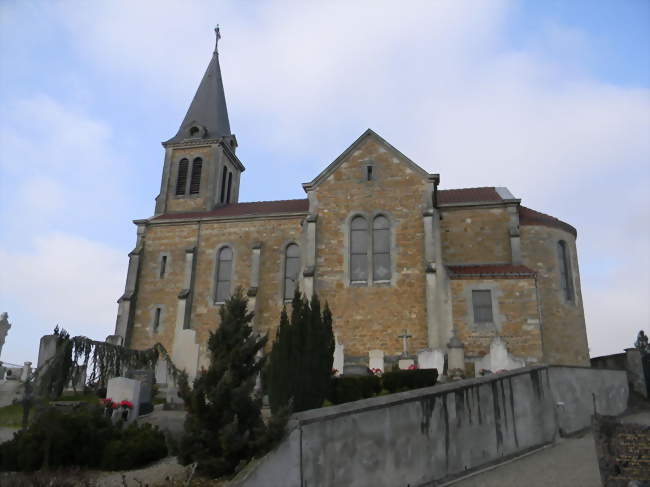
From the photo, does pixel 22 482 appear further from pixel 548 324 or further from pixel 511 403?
pixel 548 324

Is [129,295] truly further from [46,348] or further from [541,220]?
[541,220]

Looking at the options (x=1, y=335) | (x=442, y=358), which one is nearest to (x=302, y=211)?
(x=442, y=358)

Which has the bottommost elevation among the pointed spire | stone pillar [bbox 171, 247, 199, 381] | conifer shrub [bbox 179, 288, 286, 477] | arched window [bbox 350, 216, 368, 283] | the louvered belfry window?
conifer shrub [bbox 179, 288, 286, 477]

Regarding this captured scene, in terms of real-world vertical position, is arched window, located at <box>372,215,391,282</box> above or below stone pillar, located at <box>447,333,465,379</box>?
above

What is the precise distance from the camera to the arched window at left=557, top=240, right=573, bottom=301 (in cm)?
2706

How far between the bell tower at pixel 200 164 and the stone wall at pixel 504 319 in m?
18.3

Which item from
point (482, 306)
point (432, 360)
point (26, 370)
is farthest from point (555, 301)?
point (26, 370)

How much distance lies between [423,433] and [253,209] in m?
24.3

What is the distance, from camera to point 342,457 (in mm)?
9656

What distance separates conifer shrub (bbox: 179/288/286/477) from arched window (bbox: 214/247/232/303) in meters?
20.8

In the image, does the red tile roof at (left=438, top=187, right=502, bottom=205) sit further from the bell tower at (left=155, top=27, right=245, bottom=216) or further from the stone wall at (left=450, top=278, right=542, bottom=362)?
the bell tower at (left=155, top=27, right=245, bottom=216)

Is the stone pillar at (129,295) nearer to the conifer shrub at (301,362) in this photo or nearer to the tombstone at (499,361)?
the conifer shrub at (301,362)

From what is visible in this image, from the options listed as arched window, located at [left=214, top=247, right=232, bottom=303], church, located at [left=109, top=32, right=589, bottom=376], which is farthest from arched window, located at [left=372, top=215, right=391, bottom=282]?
arched window, located at [left=214, top=247, right=232, bottom=303]

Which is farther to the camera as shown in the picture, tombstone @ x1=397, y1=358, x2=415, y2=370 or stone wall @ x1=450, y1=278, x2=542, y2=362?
stone wall @ x1=450, y1=278, x2=542, y2=362
